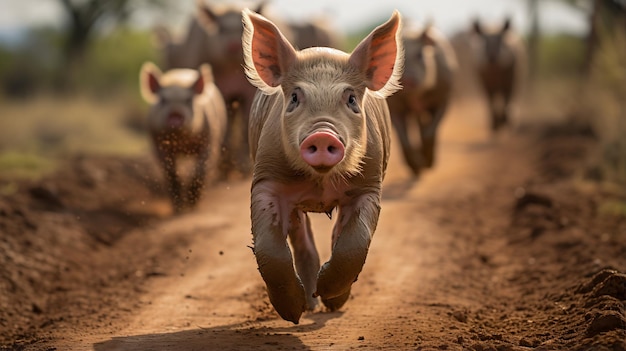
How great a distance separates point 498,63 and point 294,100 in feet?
53.1

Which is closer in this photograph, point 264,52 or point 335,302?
point 264,52

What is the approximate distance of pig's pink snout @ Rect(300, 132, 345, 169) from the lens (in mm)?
5977

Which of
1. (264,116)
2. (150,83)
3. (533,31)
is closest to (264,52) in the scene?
(264,116)

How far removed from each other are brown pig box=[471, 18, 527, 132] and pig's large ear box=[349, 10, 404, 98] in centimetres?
1535

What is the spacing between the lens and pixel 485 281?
926 cm

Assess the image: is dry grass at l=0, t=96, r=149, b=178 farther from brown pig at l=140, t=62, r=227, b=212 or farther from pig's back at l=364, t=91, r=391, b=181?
pig's back at l=364, t=91, r=391, b=181

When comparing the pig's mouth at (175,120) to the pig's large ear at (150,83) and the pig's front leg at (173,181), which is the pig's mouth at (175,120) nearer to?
the pig's front leg at (173,181)

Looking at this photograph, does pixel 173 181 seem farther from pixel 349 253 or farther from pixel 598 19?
pixel 598 19

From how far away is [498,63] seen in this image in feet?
72.9

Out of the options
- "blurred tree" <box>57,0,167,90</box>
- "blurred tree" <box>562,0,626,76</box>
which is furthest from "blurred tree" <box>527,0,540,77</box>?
"blurred tree" <box>57,0,167,90</box>

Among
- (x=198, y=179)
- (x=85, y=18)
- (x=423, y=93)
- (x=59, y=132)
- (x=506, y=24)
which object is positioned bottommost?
(x=198, y=179)

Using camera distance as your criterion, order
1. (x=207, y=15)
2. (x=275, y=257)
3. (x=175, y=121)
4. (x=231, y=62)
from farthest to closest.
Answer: (x=207, y=15)
(x=231, y=62)
(x=175, y=121)
(x=275, y=257)

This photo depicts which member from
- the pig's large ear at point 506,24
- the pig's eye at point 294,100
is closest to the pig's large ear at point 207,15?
the pig's large ear at point 506,24

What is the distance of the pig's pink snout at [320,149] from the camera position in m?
5.98
